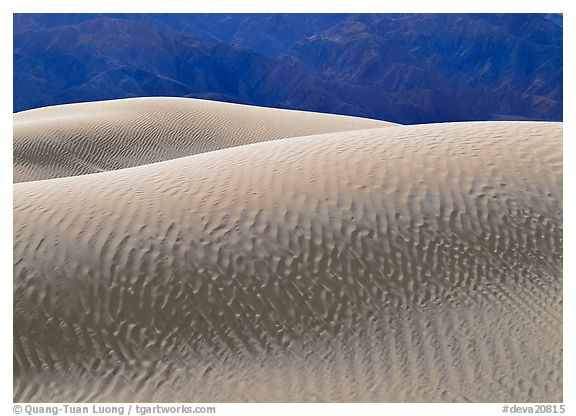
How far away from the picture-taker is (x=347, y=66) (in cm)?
8006

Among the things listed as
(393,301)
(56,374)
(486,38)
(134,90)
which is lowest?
(134,90)

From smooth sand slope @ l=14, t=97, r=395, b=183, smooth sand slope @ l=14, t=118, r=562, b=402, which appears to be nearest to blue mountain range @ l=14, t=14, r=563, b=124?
smooth sand slope @ l=14, t=97, r=395, b=183

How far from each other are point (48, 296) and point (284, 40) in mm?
98145

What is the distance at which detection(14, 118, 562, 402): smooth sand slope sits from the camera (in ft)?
12.6

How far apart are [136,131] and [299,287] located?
1535 cm

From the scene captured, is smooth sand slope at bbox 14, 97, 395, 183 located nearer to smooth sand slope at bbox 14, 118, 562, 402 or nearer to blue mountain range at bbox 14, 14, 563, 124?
smooth sand slope at bbox 14, 118, 562, 402

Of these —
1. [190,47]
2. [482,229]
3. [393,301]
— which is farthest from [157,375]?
[190,47]

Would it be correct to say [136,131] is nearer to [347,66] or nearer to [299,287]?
[299,287]

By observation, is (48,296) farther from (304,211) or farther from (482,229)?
(482,229)

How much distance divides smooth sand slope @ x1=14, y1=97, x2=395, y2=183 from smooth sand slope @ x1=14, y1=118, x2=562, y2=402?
11.0 m

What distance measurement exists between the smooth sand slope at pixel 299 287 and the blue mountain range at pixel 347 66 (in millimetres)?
69634

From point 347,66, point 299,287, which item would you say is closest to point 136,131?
point 299,287

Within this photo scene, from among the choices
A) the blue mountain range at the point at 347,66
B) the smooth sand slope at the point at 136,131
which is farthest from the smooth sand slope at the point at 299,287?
the blue mountain range at the point at 347,66

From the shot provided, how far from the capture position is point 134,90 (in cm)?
7406
